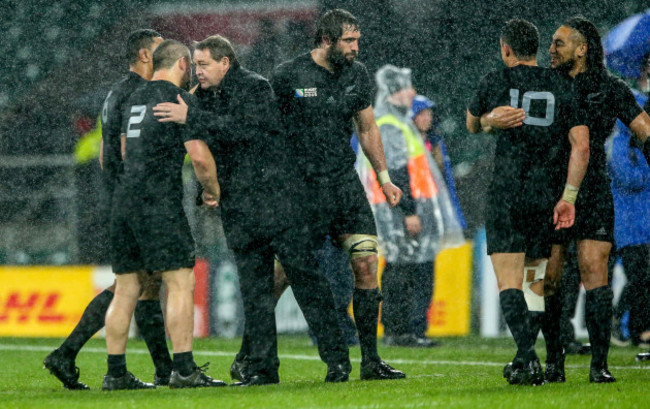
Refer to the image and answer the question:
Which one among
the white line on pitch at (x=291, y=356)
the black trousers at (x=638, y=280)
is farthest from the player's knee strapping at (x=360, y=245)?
the black trousers at (x=638, y=280)

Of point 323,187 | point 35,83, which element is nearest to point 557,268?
point 323,187

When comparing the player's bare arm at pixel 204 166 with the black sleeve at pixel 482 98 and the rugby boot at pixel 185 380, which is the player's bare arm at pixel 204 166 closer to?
the rugby boot at pixel 185 380

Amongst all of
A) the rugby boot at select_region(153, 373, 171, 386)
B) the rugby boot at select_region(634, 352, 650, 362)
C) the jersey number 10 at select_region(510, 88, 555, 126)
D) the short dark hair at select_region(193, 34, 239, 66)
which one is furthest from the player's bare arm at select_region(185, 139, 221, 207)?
the rugby boot at select_region(634, 352, 650, 362)

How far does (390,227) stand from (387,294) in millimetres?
743

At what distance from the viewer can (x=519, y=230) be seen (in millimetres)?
5988

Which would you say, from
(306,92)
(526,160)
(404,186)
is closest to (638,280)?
(404,186)

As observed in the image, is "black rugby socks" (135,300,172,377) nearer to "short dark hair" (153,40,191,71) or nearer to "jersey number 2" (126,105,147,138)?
"jersey number 2" (126,105,147,138)

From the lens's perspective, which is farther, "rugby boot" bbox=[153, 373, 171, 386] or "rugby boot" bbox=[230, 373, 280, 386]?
"rugby boot" bbox=[153, 373, 171, 386]

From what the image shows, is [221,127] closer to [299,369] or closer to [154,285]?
[154,285]

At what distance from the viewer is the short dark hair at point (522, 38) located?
5996 millimetres

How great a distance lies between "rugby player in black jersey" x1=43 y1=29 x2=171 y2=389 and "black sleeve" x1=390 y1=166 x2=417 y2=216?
390 cm

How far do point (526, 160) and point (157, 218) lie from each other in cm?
188

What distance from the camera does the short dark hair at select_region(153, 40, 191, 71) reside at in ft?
19.9

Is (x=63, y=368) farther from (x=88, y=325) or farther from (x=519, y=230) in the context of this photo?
(x=519, y=230)
